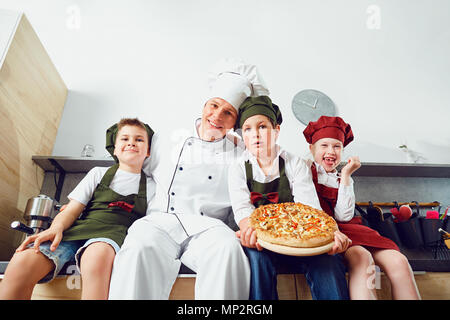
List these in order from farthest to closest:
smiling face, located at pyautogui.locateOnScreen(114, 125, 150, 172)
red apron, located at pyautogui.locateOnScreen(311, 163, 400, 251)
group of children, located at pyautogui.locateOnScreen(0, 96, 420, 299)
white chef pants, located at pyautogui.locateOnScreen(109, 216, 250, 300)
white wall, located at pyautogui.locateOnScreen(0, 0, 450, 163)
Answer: white wall, located at pyautogui.locateOnScreen(0, 0, 450, 163) → smiling face, located at pyautogui.locateOnScreen(114, 125, 150, 172) → red apron, located at pyautogui.locateOnScreen(311, 163, 400, 251) → group of children, located at pyautogui.locateOnScreen(0, 96, 420, 299) → white chef pants, located at pyautogui.locateOnScreen(109, 216, 250, 300)

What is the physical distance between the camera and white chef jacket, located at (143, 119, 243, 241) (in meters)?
1.12

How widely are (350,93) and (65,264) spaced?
1.99m

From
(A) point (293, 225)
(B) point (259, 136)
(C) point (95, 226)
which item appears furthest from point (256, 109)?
(C) point (95, 226)

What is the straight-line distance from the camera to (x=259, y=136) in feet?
3.75

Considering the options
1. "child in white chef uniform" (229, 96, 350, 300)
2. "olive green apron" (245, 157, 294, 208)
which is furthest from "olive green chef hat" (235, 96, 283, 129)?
"olive green apron" (245, 157, 294, 208)

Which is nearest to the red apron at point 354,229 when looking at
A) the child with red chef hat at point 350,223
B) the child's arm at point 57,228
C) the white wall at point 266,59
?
the child with red chef hat at point 350,223

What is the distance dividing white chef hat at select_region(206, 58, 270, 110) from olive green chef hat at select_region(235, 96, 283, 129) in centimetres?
6

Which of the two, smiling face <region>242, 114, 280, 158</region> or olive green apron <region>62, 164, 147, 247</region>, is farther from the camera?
smiling face <region>242, 114, 280, 158</region>

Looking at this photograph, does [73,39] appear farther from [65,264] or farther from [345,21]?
[345,21]

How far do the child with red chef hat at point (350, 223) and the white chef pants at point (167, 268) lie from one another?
0.37 metres

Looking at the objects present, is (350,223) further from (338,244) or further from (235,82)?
(235,82)

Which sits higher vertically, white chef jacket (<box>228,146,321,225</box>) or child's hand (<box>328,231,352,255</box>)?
white chef jacket (<box>228,146,321,225</box>)

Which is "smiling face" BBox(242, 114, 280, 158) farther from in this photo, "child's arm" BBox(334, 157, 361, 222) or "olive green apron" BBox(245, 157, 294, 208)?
"child's arm" BBox(334, 157, 361, 222)

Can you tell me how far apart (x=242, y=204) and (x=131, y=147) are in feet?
1.83
